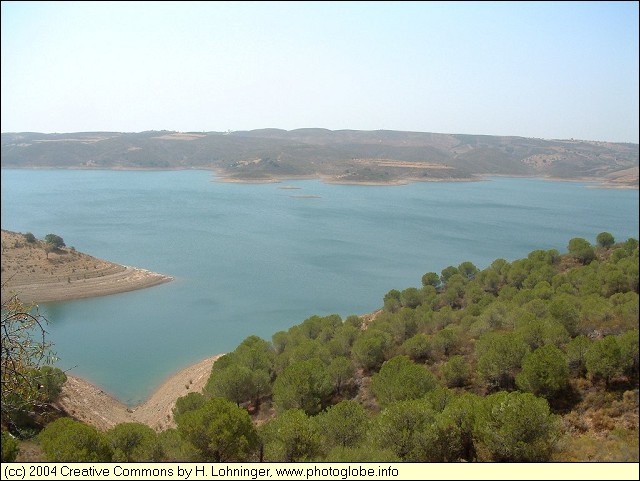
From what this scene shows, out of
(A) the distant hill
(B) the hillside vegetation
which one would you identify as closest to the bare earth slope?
(B) the hillside vegetation

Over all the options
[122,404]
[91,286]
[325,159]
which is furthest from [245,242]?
[325,159]

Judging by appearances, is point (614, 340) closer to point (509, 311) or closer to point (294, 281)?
point (509, 311)

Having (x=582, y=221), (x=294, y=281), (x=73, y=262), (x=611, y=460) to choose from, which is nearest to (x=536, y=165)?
(x=582, y=221)

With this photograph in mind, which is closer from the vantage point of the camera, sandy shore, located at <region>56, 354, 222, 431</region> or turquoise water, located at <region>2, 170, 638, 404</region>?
sandy shore, located at <region>56, 354, 222, 431</region>

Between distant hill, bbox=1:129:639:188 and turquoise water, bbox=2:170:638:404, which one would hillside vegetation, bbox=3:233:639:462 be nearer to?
turquoise water, bbox=2:170:638:404

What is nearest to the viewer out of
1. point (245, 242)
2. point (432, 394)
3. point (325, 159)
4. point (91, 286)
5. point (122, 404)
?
point (432, 394)

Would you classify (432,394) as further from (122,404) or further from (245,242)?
(245,242)
